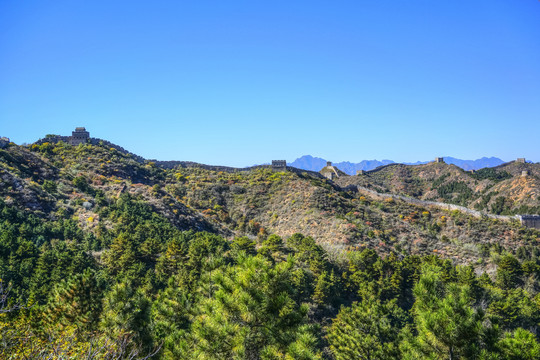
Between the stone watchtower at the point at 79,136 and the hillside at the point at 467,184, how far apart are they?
60108 mm

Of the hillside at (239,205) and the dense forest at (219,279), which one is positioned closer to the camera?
the dense forest at (219,279)

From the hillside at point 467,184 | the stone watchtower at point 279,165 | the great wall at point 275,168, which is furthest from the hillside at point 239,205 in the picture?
the hillside at point 467,184

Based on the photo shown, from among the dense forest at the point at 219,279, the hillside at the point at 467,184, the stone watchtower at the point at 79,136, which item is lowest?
the dense forest at the point at 219,279

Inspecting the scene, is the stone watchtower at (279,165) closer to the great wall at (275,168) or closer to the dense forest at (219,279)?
the great wall at (275,168)

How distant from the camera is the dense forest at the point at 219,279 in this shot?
9320mm

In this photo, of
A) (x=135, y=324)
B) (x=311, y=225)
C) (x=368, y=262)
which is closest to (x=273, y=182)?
(x=311, y=225)

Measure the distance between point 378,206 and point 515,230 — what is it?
18.5 metres

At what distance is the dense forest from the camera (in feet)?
30.6

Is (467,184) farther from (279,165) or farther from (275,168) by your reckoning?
(275,168)

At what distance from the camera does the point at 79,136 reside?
71.4 meters

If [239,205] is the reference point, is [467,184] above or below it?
above

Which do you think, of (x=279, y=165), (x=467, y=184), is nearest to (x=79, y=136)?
(x=279, y=165)

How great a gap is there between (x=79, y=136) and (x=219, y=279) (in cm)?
7304

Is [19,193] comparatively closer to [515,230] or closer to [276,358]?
[276,358]
